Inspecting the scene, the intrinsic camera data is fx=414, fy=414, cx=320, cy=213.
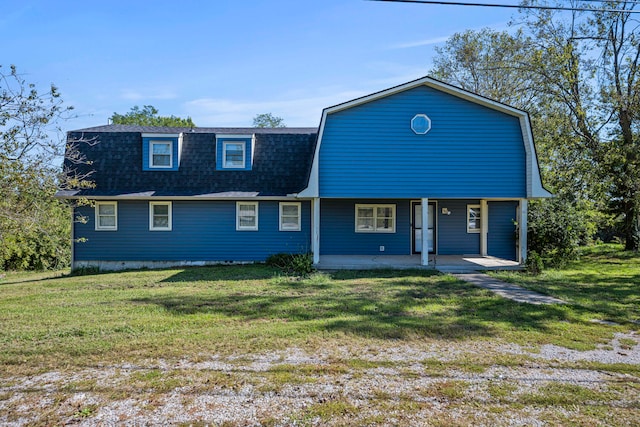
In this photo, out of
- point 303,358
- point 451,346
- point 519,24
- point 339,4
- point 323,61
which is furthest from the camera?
point 519,24

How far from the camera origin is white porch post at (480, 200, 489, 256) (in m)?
15.5

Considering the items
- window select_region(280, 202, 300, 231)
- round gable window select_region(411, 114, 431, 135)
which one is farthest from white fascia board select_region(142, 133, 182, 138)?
round gable window select_region(411, 114, 431, 135)

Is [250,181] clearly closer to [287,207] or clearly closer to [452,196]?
[287,207]

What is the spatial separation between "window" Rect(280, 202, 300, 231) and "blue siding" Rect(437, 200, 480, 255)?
17.7ft

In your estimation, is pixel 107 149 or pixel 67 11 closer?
pixel 67 11

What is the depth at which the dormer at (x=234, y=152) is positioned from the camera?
1488 cm

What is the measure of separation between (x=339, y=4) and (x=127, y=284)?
323 inches

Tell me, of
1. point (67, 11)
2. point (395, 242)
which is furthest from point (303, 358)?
point (395, 242)

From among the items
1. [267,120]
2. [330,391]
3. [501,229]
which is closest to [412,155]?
[501,229]

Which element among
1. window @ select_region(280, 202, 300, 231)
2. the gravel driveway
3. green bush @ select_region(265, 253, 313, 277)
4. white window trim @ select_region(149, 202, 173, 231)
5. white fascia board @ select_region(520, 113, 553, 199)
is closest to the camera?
the gravel driveway

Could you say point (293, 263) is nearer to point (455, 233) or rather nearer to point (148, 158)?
point (148, 158)

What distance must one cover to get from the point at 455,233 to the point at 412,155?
446cm

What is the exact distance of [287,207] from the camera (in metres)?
14.8

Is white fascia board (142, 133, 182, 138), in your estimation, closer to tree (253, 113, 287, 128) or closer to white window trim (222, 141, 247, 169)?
white window trim (222, 141, 247, 169)
